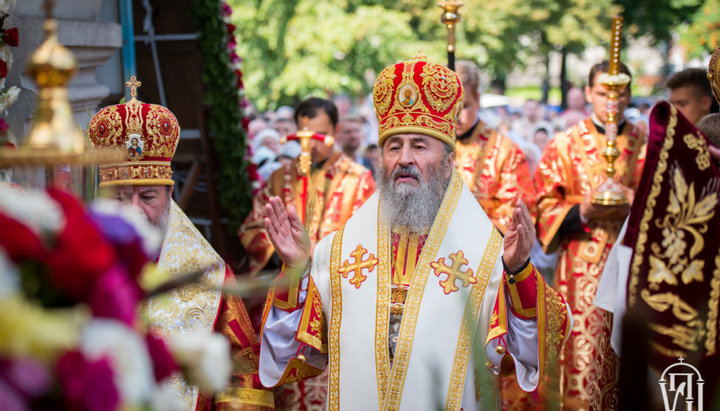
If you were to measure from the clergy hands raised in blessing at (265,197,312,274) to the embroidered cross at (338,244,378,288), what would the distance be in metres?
0.24

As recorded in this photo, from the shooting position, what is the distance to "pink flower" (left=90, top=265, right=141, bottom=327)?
1.28 metres

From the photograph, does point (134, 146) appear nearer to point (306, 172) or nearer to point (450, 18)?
point (306, 172)

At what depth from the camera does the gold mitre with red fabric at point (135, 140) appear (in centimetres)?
393

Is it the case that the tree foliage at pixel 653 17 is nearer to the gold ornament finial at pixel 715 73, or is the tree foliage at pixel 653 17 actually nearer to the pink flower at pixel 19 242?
the gold ornament finial at pixel 715 73

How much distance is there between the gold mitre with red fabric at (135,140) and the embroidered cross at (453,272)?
137cm

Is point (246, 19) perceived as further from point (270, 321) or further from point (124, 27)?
point (270, 321)

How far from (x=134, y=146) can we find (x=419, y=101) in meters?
1.34

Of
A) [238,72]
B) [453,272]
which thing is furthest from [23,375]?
[238,72]

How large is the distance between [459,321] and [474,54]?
21.0m

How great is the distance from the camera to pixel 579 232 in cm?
621

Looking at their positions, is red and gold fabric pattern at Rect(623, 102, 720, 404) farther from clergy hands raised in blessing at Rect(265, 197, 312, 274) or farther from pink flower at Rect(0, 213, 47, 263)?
pink flower at Rect(0, 213, 47, 263)

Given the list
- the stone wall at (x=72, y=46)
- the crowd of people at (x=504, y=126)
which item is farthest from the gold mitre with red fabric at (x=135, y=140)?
the crowd of people at (x=504, y=126)

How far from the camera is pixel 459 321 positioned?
3.53 m

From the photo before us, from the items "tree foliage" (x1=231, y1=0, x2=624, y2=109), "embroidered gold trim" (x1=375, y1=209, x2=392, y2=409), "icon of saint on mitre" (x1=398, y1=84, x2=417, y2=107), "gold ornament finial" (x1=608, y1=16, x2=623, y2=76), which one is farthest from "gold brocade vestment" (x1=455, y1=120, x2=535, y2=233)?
"tree foliage" (x1=231, y1=0, x2=624, y2=109)
